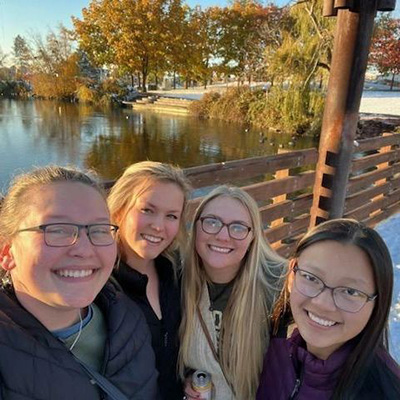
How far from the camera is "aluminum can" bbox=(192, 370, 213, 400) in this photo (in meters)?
1.65

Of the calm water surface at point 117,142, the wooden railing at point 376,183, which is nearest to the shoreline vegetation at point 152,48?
the calm water surface at point 117,142

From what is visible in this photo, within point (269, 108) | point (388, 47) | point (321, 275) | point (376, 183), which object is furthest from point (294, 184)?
point (388, 47)

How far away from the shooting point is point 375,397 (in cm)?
125

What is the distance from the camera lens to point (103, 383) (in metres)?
1.21

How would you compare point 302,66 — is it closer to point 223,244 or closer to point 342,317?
point 223,244

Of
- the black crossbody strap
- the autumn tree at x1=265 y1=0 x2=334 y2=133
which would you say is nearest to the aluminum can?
the black crossbody strap

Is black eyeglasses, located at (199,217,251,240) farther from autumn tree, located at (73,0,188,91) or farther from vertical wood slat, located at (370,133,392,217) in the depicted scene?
autumn tree, located at (73,0,188,91)

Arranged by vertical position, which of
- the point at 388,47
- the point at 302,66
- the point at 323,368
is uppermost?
the point at 388,47

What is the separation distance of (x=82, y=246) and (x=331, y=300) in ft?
2.91

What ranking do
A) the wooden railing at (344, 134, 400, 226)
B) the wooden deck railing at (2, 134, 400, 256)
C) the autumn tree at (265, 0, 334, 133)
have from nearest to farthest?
the wooden deck railing at (2, 134, 400, 256)
the wooden railing at (344, 134, 400, 226)
the autumn tree at (265, 0, 334, 133)

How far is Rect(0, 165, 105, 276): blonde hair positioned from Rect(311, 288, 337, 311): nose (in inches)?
34.2

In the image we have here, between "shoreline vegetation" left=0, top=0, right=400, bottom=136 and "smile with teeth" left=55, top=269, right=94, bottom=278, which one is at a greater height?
"shoreline vegetation" left=0, top=0, right=400, bottom=136

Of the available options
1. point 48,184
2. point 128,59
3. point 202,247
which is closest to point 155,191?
point 202,247

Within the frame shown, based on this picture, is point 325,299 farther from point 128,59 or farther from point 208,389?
point 128,59
